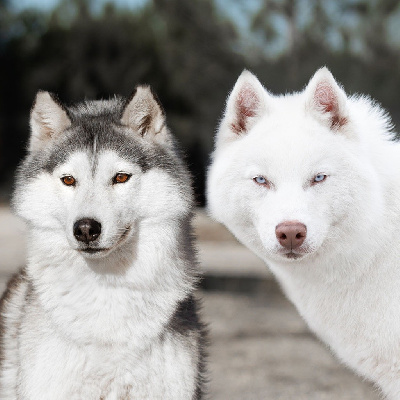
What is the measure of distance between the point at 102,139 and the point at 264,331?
18.3ft

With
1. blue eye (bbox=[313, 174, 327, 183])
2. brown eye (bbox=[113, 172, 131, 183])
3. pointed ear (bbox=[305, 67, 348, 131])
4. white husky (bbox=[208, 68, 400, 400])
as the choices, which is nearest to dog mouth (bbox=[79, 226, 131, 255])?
brown eye (bbox=[113, 172, 131, 183])

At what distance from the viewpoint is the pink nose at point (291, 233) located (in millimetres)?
3396

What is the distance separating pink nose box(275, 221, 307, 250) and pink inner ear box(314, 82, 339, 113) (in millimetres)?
814

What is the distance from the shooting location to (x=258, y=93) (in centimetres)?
394

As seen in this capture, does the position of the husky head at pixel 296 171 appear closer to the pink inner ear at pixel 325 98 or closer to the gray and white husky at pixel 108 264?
the pink inner ear at pixel 325 98

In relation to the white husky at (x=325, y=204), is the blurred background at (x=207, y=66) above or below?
below

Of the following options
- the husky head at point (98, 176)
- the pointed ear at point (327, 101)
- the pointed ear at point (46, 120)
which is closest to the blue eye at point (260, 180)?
the husky head at point (98, 176)

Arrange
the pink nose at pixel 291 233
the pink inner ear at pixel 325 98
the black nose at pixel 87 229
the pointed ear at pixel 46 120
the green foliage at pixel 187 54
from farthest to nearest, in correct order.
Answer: the green foliage at pixel 187 54, the pink inner ear at pixel 325 98, the pointed ear at pixel 46 120, the pink nose at pixel 291 233, the black nose at pixel 87 229

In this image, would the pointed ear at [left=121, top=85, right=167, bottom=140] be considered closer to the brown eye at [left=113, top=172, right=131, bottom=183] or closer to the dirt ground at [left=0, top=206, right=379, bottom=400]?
the brown eye at [left=113, top=172, right=131, bottom=183]

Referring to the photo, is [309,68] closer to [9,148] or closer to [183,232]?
[9,148]

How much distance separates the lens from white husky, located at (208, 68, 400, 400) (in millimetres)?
3576

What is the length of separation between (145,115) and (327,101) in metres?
1.05

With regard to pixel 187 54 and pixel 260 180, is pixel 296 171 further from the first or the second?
pixel 187 54

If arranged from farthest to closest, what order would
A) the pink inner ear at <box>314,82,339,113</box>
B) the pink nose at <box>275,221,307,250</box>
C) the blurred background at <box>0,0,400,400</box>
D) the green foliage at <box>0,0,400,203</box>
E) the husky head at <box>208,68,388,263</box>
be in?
1. the green foliage at <box>0,0,400,203</box>
2. the blurred background at <box>0,0,400,400</box>
3. the pink inner ear at <box>314,82,339,113</box>
4. the husky head at <box>208,68,388,263</box>
5. the pink nose at <box>275,221,307,250</box>
